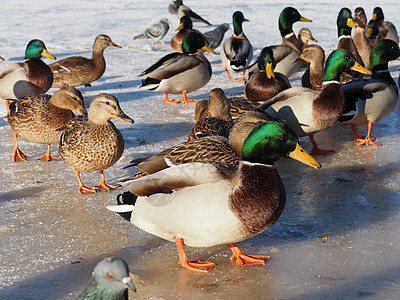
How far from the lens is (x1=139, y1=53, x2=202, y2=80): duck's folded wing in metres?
7.18

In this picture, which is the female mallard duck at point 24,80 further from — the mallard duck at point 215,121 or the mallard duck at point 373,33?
the mallard duck at point 373,33

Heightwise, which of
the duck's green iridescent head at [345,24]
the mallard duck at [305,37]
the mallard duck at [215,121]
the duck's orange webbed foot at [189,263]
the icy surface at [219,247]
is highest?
the duck's green iridescent head at [345,24]

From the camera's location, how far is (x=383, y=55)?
6188 mm

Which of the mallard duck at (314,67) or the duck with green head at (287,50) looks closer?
the mallard duck at (314,67)

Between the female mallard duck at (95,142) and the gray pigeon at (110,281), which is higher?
the gray pigeon at (110,281)

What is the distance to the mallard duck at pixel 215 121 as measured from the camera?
4480 millimetres

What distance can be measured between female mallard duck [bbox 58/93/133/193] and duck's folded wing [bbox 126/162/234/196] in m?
1.19

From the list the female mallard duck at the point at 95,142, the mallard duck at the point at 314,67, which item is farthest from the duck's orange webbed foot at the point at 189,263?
the mallard duck at the point at 314,67

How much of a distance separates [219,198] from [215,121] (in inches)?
70.8

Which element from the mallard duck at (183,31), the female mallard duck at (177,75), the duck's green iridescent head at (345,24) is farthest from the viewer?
the mallard duck at (183,31)

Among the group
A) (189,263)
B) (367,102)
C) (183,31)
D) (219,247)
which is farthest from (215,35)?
(189,263)

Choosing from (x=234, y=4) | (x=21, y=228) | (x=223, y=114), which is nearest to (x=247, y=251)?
(x=21, y=228)

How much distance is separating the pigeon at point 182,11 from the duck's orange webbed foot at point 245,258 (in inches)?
421

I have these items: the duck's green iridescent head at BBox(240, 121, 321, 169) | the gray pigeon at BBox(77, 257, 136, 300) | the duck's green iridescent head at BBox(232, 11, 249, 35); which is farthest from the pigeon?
the gray pigeon at BBox(77, 257, 136, 300)
